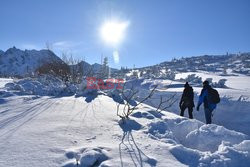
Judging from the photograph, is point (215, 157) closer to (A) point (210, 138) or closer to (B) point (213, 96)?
(A) point (210, 138)

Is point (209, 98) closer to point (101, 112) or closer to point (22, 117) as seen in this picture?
point (101, 112)

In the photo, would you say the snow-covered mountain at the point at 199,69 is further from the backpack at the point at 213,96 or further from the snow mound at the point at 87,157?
the snow mound at the point at 87,157

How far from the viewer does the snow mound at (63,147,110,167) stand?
10.2 feet

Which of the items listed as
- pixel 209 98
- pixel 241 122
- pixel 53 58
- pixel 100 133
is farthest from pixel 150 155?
pixel 53 58

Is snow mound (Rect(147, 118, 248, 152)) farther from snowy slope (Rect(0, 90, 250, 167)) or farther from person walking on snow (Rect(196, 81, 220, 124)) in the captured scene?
person walking on snow (Rect(196, 81, 220, 124))

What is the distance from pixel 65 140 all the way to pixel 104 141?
0.66m

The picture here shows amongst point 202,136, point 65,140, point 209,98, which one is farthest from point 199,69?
point 65,140

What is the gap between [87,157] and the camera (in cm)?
314

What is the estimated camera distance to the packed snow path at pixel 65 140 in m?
3.21

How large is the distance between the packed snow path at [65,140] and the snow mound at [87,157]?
0.03 meters

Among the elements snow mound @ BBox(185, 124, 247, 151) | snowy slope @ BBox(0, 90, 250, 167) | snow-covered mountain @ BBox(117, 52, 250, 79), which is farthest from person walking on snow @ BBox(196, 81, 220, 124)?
snow-covered mountain @ BBox(117, 52, 250, 79)

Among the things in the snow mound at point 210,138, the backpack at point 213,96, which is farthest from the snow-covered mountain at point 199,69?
the snow mound at point 210,138

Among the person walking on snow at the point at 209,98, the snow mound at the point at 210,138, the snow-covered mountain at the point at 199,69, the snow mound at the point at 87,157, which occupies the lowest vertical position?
the snow mound at the point at 210,138

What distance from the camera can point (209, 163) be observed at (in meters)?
3.46
